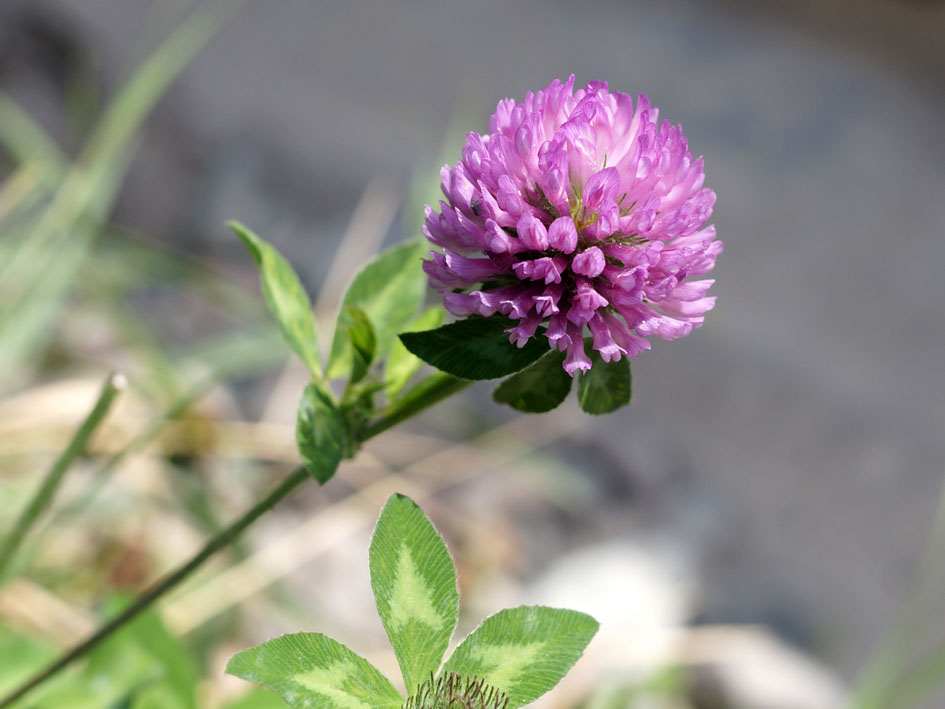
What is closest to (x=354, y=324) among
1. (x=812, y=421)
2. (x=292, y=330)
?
(x=292, y=330)

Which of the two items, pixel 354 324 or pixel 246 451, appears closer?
pixel 354 324

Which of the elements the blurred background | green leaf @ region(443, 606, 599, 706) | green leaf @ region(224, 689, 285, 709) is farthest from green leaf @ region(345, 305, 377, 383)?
the blurred background

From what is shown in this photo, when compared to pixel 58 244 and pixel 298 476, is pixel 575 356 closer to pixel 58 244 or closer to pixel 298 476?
pixel 298 476

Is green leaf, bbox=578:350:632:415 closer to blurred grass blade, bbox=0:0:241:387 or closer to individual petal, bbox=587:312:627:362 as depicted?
individual petal, bbox=587:312:627:362

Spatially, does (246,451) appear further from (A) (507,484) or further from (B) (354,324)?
(B) (354,324)

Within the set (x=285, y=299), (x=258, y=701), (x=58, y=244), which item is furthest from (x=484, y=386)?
(x=285, y=299)

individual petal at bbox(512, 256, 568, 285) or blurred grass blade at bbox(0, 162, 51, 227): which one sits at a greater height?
blurred grass blade at bbox(0, 162, 51, 227)

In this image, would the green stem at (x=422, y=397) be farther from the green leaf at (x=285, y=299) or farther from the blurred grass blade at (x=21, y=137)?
the blurred grass blade at (x=21, y=137)
